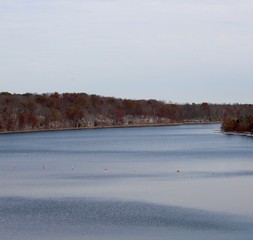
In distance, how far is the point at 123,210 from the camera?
23156 millimetres

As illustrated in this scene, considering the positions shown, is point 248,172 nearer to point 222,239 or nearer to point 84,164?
point 84,164

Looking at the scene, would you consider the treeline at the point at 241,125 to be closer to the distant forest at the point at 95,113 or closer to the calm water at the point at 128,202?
the distant forest at the point at 95,113

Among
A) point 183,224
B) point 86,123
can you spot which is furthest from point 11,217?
point 86,123

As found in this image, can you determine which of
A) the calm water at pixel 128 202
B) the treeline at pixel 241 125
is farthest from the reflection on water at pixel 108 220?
the treeline at pixel 241 125

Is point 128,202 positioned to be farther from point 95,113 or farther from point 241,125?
point 95,113

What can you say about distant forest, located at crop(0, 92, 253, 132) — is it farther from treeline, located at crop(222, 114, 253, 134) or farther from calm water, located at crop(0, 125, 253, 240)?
calm water, located at crop(0, 125, 253, 240)

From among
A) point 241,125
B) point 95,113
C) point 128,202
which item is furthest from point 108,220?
point 95,113

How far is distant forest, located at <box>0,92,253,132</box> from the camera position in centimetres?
12506

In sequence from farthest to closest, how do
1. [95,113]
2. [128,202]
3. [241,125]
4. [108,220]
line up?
[95,113], [241,125], [128,202], [108,220]

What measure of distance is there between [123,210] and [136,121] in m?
149

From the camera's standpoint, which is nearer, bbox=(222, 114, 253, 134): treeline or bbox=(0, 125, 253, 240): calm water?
bbox=(0, 125, 253, 240): calm water

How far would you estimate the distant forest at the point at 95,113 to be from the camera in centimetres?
12506

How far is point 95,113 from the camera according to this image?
155m

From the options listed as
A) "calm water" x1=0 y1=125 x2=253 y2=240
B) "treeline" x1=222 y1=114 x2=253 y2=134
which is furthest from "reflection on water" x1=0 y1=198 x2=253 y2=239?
"treeline" x1=222 y1=114 x2=253 y2=134
